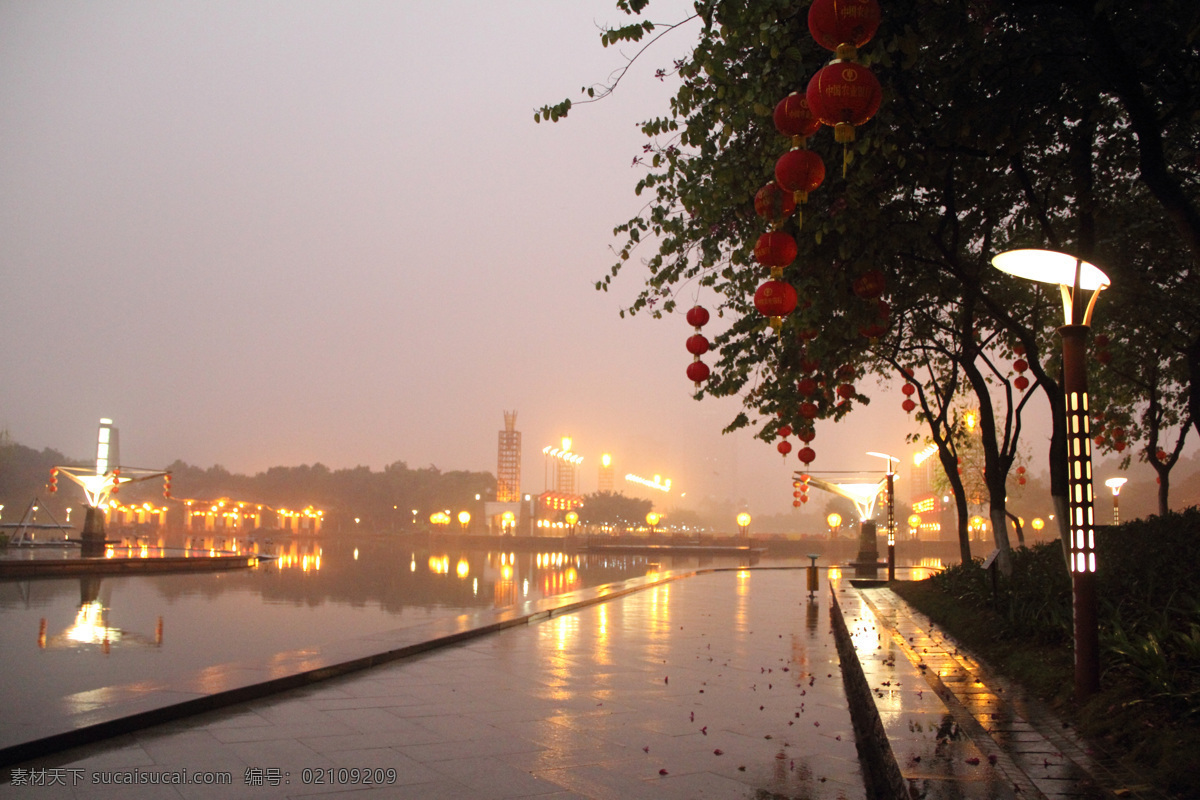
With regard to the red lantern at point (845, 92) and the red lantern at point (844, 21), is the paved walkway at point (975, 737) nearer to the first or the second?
the red lantern at point (845, 92)

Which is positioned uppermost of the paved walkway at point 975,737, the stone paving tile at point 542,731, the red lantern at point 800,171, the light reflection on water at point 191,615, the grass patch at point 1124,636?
Answer: the red lantern at point 800,171

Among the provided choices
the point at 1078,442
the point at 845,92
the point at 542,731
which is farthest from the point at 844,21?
the point at 542,731

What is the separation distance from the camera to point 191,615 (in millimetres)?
16281

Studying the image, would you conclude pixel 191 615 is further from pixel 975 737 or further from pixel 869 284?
pixel 975 737

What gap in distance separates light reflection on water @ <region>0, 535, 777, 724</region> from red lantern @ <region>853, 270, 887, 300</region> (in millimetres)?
7259

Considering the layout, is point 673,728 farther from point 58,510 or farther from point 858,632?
point 58,510

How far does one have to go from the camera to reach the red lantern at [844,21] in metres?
4.93

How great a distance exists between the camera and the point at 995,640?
959 centimetres

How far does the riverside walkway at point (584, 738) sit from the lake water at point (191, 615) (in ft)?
5.73

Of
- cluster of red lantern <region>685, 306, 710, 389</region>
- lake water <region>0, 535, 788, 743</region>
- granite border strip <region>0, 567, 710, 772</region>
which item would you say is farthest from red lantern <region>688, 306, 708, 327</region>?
lake water <region>0, 535, 788, 743</region>

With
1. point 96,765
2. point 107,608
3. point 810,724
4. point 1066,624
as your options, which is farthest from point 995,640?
point 107,608

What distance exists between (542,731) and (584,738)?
37 cm

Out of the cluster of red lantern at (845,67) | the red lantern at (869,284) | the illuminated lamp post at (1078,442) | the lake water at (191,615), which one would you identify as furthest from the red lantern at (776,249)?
the lake water at (191,615)

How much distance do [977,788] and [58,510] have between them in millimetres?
123319
